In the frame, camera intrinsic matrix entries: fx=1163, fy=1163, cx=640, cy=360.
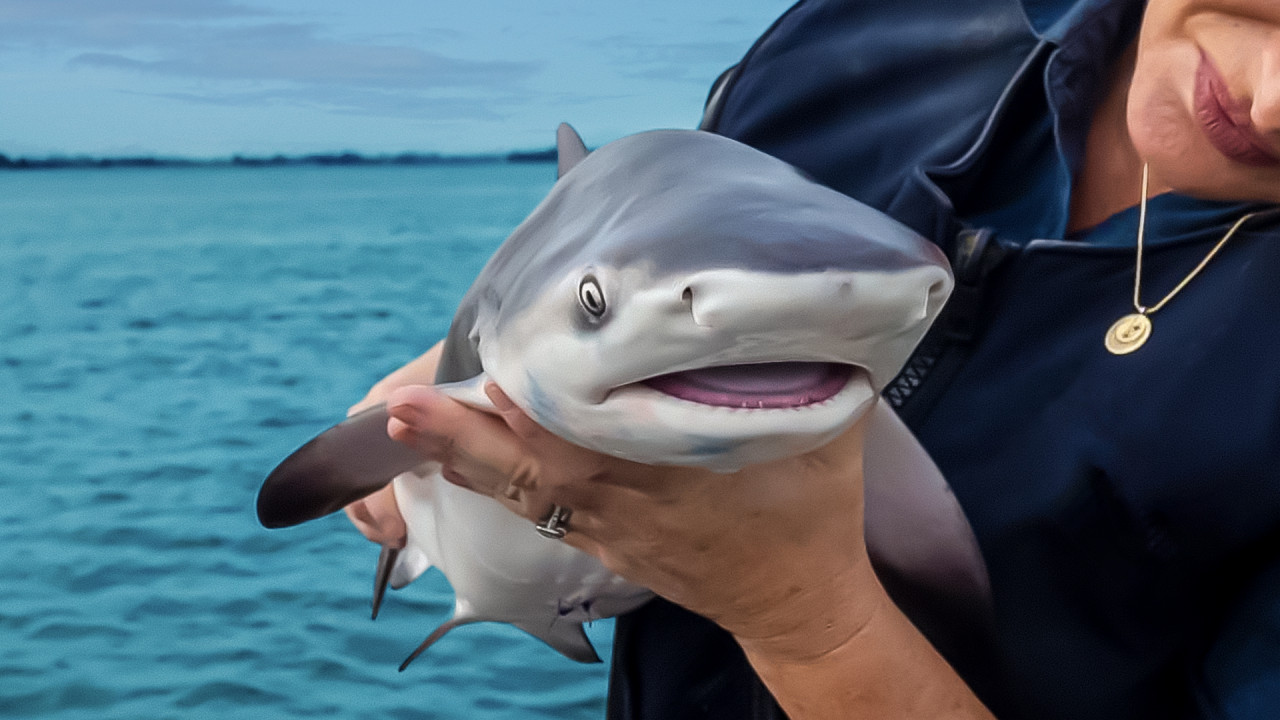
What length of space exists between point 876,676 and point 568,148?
1.71ft

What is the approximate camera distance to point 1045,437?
91 centimetres

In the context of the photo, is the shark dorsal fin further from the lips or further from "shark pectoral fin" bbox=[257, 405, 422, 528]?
the lips

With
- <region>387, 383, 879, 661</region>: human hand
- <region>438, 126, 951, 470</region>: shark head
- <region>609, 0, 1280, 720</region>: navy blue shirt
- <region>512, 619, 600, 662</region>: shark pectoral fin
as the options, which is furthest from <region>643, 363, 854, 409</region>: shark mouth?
<region>512, 619, 600, 662</region>: shark pectoral fin

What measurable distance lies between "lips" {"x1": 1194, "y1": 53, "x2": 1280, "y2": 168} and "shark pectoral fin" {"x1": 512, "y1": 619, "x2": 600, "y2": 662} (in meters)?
0.72

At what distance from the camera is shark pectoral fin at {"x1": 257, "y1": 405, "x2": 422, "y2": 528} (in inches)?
34.9

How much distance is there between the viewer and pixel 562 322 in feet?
2.06

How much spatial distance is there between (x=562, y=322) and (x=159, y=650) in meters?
2.84

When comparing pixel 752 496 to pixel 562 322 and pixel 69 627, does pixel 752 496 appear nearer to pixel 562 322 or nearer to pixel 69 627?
pixel 562 322

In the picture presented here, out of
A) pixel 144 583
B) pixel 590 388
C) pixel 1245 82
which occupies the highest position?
pixel 1245 82

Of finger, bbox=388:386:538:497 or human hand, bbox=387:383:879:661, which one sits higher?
finger, bbox=388:386:538:497

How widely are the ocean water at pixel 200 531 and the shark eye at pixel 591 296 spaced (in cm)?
246

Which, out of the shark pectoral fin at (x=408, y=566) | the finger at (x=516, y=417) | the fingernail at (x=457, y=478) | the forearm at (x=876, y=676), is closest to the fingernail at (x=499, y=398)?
the finger at (x=516, y=417)

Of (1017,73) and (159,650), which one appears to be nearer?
(1017,73)

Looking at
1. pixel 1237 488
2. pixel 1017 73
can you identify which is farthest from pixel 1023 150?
pixel 1237 488
